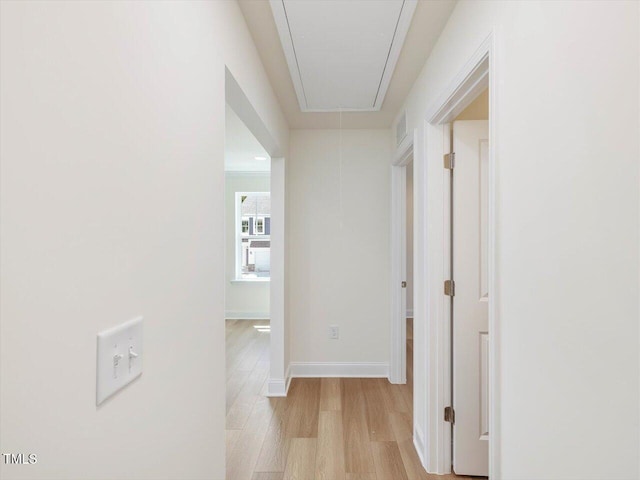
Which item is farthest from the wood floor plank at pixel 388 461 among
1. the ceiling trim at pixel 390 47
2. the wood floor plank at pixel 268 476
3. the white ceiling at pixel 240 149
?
the white ceiling at pixel 240 149

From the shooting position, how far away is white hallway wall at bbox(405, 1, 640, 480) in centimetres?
71

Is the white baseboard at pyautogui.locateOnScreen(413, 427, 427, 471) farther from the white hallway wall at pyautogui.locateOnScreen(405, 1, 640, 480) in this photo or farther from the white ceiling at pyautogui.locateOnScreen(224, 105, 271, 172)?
the white ceiling at pyautogui.locateOnScreen(224, 105, 271, 172)

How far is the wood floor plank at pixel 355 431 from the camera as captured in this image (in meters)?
2.12

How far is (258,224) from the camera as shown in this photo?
6230mm

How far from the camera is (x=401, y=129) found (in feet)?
9.37

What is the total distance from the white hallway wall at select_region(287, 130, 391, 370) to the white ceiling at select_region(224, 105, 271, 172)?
2.07 feet

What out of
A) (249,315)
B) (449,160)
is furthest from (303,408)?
(249,315)

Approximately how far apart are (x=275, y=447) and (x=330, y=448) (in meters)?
0.36

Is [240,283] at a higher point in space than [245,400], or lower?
higher

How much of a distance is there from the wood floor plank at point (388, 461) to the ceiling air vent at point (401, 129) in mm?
2237

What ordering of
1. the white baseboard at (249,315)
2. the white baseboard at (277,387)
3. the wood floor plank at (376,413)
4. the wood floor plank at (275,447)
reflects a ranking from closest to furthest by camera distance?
the wood floor plank at (275,447)
the wood floor plank at (376,413)
the white baseboard at (277,387)
the white baseboard at (249,315)

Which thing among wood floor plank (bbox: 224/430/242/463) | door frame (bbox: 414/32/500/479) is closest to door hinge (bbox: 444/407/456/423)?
door frame (bbox: 414/32/500/479)

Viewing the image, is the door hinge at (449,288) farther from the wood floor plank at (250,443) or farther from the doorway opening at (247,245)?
the doorway opening at (247,245)

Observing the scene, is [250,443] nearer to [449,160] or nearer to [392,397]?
[392,397]
